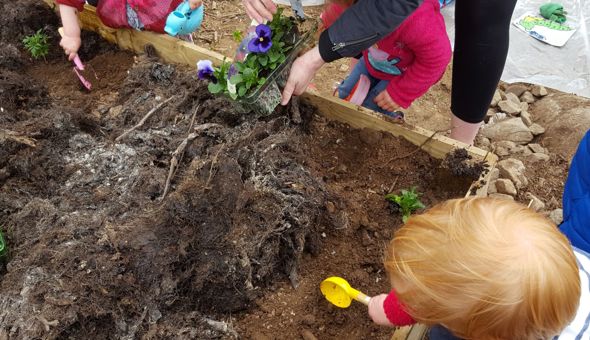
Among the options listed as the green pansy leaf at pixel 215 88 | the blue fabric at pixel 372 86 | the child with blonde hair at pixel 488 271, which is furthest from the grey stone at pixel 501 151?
the child with blonde hair at pixel 488 271

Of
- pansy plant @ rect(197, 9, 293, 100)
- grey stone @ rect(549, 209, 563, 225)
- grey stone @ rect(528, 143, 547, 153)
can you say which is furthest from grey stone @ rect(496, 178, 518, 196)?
pansy plant @ rect(197, 9, 293, 100)

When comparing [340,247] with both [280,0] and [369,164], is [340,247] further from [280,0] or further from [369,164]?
[280,0]

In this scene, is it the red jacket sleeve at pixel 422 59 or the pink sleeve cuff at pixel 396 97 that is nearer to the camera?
the red jacket sleeve at pixel 422 59

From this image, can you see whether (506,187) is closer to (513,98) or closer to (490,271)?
(513,98)

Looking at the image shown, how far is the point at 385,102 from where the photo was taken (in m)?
2.49

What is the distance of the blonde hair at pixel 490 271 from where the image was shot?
3.68 ft

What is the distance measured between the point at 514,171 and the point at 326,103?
118 centimetres

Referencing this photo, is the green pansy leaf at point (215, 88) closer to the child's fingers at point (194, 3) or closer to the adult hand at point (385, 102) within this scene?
the child's fingers at point (194, 3)

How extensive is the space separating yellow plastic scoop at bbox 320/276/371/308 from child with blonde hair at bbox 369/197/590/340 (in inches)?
17.8

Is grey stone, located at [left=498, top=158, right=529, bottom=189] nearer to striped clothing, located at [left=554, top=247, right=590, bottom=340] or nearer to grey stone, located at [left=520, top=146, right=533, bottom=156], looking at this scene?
grey stone, located at [left=520, top=146, right=533, bottom=156]

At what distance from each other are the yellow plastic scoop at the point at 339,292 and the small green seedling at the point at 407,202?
445 millimetres

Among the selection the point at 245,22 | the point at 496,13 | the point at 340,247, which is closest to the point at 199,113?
the point at 340,247

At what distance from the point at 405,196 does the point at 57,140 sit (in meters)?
1.51

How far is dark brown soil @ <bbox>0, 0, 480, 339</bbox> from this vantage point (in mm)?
1677
